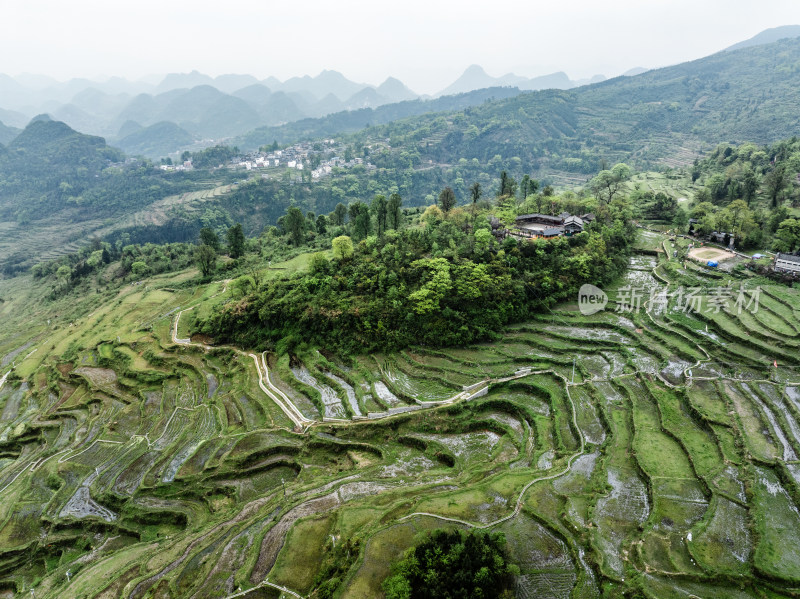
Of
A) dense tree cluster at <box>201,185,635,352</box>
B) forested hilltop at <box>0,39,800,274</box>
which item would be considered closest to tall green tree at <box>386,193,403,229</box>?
dense tree cluster at <box>201,185,635,352</box>

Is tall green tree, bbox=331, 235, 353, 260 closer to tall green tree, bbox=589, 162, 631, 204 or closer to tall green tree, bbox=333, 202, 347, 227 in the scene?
tall green tree, bbox=333, 202, 347, 227

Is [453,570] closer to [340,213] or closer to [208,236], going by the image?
[340,213]

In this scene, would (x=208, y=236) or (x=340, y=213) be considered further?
(x=340, y=213)

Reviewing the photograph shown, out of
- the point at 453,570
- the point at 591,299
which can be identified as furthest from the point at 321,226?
the point at 453,570

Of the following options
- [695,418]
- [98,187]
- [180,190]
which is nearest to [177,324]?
[695,418]

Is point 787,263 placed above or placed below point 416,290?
above
